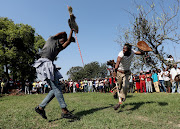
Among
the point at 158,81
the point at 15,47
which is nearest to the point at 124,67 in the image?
the point at 158,81

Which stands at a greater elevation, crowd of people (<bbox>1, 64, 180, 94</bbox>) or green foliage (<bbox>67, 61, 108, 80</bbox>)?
green foliage (<bbox>67, 61, 108, 80</bbox>)

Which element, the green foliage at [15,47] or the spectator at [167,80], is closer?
the spectator at [167,80]

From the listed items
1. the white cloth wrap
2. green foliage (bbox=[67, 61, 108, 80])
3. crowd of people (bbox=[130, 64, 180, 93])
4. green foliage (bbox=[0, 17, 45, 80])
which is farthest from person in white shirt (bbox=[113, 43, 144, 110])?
green foliage (bbox=[67, 61, 108, 80])

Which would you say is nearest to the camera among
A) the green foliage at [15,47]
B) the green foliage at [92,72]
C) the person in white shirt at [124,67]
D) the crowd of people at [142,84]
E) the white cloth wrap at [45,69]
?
the white cloth wrap at [45,69]

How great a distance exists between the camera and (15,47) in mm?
23375

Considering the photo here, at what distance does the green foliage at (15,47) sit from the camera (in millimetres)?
22516

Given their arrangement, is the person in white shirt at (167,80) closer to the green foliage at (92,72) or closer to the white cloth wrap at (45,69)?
the white cloth wrap at (45,69)

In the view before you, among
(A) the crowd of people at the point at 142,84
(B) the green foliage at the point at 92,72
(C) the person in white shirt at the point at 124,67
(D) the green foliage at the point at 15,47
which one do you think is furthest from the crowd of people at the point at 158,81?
(B) the green foliage at the point at 92,72

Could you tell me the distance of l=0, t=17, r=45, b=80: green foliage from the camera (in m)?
22.5

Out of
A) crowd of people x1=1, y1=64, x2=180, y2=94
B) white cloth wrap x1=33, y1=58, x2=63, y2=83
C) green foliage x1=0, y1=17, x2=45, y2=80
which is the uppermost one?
green foliage x1=0, y1=17, x2=45, y2=80

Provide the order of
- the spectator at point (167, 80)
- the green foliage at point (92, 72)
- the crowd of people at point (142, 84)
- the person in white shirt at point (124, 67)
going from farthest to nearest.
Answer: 1. the green foliage at point (92, 72)
2. the spectator at point (167, 80)
3. the crowd of people at point (142, 84)
4. the person in white shirt at point (124, 67)

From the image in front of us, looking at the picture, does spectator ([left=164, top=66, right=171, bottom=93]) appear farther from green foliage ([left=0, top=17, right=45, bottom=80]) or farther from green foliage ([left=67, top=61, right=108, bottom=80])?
green foliage ([left=67, top=61, right=108, bottom=80])

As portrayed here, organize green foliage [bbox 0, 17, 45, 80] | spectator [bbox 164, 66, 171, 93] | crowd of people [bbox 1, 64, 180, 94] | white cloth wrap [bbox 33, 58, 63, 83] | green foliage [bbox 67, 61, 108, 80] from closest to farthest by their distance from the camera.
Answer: white cloth wrap [bbox 33, 58, 63, 83]
crowd of people [bbox 1, 64, 180, 94]
spectator [bbox 164, 66, 171, 93]
green foliage [bbox 0, 17, 45, 80]
green foliage [bbox 67, 61, 108, 80]

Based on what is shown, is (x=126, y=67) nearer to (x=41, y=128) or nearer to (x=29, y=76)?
(x=41, y=128)
